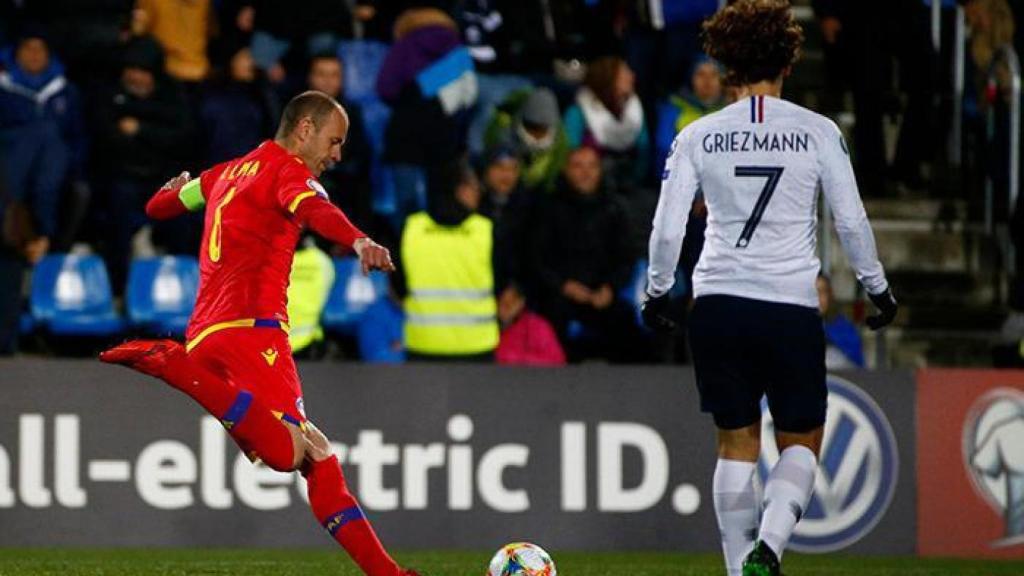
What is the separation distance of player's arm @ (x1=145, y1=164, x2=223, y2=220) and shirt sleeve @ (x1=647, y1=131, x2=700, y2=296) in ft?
5.89

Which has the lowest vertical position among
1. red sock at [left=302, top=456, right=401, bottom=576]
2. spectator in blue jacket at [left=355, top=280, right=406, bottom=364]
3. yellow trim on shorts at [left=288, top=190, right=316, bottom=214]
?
spectator in blue jacket at [left=355, top=280, right=406, bottom=364]

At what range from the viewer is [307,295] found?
45.4 feet

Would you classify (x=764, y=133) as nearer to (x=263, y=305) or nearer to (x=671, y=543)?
(x=263, y=305)

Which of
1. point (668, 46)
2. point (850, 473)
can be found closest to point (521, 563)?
point (850, 473)

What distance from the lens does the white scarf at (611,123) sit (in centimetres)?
1543

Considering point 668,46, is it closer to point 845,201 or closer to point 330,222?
point 845,201

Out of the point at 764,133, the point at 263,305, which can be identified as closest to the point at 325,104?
the point at 263,305

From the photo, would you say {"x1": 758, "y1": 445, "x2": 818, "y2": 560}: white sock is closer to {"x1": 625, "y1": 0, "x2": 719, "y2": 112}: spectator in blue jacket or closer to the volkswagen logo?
the volkswagen logo

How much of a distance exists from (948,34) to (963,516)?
5578 mm

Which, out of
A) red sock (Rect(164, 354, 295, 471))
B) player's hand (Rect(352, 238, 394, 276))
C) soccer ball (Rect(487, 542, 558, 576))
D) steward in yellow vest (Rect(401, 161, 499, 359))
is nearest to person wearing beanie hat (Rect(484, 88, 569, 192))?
steward in yellow vest (Rect(401, 161, 499, 359))

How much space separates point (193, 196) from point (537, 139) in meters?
6.56

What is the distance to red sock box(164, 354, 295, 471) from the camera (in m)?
8.21

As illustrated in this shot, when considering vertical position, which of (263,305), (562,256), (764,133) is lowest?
(562,256)

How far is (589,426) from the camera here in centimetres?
1305
